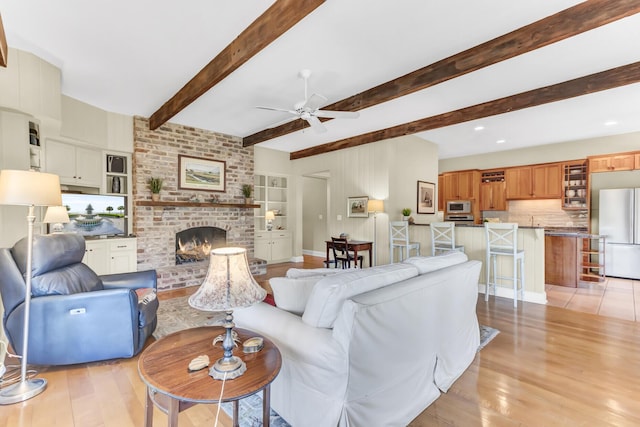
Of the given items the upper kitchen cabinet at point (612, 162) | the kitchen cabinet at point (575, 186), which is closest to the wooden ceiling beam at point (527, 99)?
the upper kitchen cabinet at point (612, 162)

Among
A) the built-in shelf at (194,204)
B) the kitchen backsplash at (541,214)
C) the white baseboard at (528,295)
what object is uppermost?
the built-in shelf at (194,204)

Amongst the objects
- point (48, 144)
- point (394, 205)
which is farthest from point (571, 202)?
point (48, 144)

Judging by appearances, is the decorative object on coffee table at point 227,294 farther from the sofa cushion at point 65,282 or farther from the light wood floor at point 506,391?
the sofa cushion at point 65,282

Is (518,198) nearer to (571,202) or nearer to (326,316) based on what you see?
(571,202)

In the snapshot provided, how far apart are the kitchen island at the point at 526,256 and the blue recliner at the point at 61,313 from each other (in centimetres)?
461

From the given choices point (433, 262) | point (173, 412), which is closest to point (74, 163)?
point (173, 412)

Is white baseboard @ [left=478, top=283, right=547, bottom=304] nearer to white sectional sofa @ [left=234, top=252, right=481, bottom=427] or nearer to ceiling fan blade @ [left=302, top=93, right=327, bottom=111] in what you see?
white sectional sofa @ [left=234, top=252, right=481, bottom=427]

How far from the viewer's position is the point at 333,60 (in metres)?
3.02

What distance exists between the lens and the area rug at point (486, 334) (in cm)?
274

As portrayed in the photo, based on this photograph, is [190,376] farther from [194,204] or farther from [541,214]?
[541,214]

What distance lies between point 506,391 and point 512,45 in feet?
9.34

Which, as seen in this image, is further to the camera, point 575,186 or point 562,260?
point 575,186

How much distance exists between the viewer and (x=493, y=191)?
7262 millimetres

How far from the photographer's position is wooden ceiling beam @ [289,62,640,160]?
3.17m
